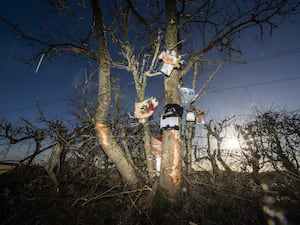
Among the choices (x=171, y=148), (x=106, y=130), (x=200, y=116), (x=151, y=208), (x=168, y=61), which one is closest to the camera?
(x=151, y=208)

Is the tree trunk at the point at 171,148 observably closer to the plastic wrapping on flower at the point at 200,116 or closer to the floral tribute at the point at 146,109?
the floral tribute at the point at 146,109

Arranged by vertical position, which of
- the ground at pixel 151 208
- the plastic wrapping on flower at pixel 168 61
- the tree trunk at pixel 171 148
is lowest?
the ground at pixel 151 208

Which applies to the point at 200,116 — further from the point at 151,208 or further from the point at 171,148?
the point at 151,208

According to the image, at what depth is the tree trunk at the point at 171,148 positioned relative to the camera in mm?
3473

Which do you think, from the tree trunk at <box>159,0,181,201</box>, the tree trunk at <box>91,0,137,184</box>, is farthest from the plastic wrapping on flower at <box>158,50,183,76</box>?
the tree trunk at <box>91,0,137,184</box>

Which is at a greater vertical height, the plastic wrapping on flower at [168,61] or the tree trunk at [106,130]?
the plastic wrapping on flower at [168,61]

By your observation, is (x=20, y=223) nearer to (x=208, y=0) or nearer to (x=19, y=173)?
(x=19, y=173)

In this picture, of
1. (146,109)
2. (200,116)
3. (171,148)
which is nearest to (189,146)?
(200,116)

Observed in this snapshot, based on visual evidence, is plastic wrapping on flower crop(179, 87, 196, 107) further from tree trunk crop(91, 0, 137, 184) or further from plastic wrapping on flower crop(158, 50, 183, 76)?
tree trunk crop(91, 0, 137, 184)

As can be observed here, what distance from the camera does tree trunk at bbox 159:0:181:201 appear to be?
347cm

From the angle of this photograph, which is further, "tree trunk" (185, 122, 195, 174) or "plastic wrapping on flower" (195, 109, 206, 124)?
"tree trunk" (185, 122, 195, 174)

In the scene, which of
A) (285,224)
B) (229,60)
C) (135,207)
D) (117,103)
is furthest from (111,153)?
(229,60)

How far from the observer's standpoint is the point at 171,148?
3.67m

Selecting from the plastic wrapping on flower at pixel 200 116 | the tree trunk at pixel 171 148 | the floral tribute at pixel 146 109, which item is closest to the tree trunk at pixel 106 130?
the floral tribute at pixel 146 109
